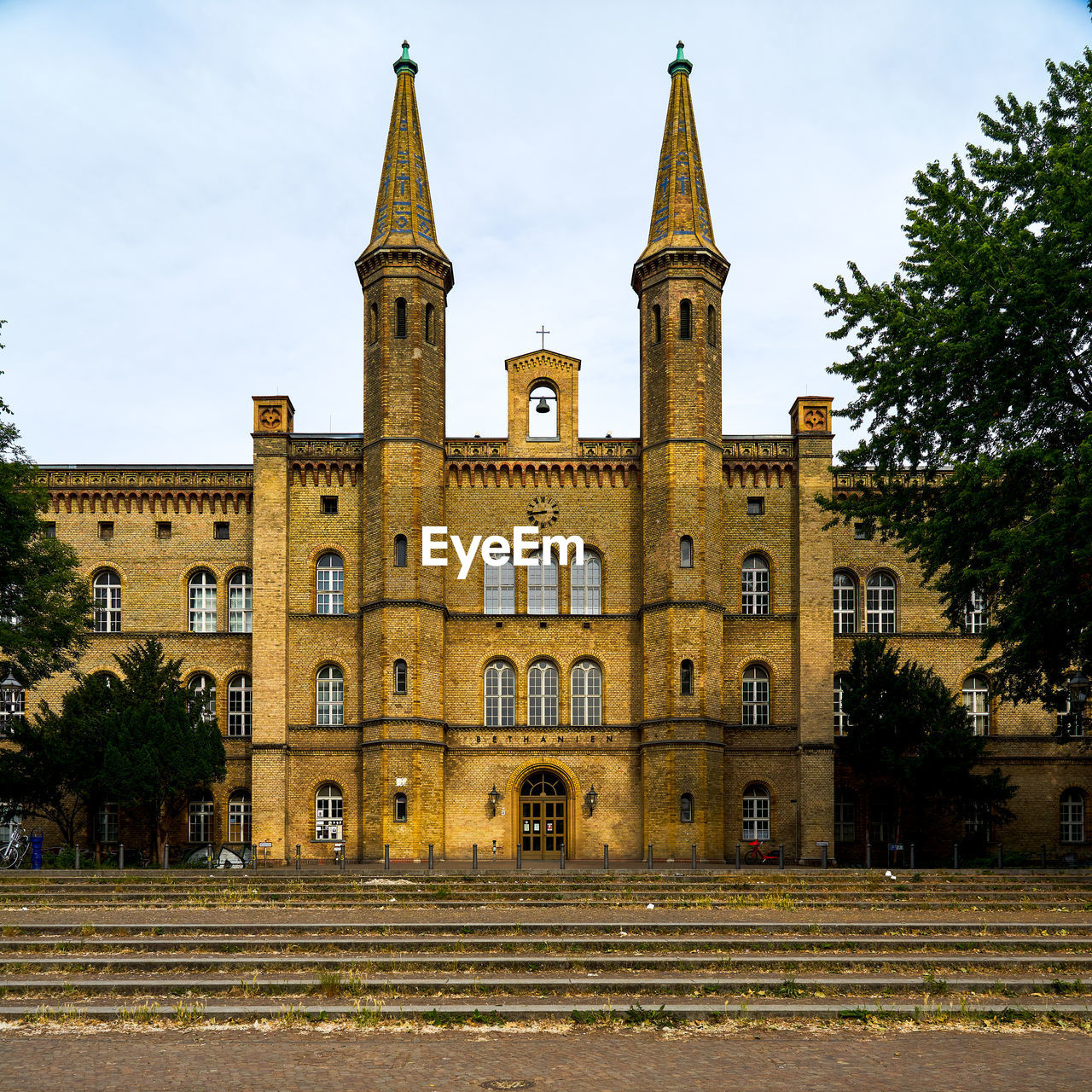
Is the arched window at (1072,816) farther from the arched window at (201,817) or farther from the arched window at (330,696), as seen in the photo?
the arched window at (201,817)

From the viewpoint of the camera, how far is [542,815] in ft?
131

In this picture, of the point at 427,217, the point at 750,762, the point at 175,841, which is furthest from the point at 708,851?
the point at 427,217

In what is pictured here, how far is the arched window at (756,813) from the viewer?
131ft

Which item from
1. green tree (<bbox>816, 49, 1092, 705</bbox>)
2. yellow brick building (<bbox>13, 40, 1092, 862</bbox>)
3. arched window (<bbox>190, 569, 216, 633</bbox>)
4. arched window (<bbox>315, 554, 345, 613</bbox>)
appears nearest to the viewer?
green tree (<bbox>816, 49, 1092, 705</bbox>)

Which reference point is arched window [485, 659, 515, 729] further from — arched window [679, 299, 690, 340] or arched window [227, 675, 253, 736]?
arched window [679, 299, 690, 340]

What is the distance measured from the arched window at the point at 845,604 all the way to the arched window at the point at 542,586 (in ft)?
→ 31.8

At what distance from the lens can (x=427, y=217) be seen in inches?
1676

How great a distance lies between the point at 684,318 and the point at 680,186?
4854mm

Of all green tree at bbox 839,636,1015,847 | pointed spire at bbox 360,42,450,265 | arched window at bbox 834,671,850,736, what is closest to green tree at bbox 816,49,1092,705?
green tree at bbox 839,636,1015,847

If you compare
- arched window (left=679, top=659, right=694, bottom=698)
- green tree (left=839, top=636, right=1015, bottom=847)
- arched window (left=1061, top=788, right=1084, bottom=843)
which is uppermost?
arched window (left=679, top=659, right=694, bottom=698)

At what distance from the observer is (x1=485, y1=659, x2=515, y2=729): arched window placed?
4069 centimetres

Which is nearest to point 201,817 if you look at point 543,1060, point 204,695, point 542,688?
point 204,695

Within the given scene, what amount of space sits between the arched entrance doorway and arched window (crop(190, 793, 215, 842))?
1028cm

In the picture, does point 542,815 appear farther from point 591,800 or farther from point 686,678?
point 686,678
